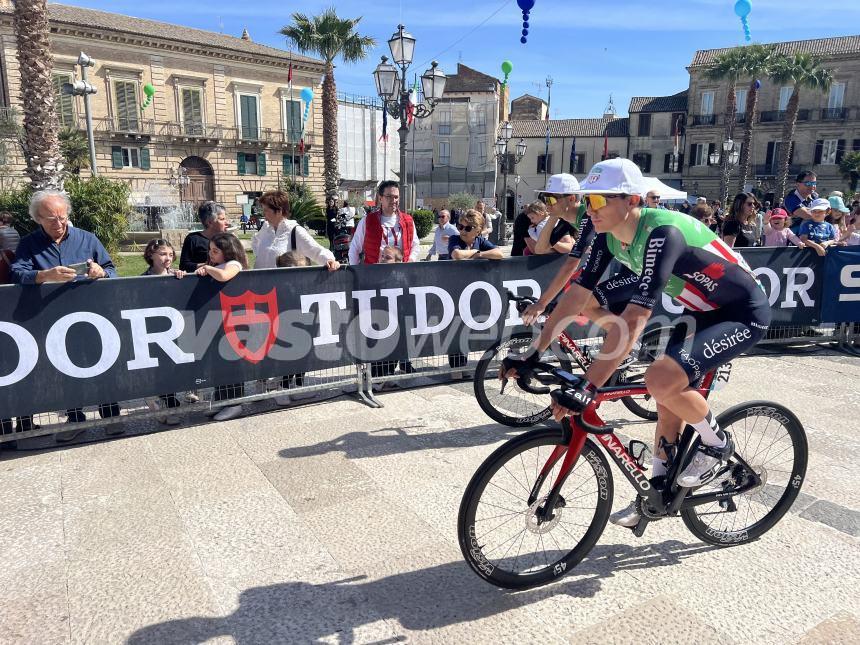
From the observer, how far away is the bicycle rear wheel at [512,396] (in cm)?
514

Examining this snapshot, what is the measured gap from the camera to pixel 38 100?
15.2 meters

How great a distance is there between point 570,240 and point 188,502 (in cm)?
451

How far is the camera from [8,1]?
1507 inches

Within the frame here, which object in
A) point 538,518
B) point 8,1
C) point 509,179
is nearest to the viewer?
point 538,518

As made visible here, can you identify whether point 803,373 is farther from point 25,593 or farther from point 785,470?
point 25,593

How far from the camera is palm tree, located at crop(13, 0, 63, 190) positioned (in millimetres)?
14836

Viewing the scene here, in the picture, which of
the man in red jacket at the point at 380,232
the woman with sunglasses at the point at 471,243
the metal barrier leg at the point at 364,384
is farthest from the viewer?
the woman with sunglasses at the point at 471,243

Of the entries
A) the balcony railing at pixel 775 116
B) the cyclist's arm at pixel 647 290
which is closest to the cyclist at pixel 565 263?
the cyclist's arm at pixel 647 290

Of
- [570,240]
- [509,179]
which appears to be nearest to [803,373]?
[570,240]

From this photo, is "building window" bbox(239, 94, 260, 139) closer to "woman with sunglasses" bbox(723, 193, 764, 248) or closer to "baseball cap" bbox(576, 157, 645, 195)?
"woman with sunglasses" bbox(723, 193, 764, 248)

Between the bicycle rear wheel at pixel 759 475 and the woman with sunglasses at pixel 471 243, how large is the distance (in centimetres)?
350

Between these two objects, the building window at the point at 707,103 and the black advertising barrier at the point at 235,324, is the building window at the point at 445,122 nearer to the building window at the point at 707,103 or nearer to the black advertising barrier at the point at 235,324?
the building window at the point at 707,103

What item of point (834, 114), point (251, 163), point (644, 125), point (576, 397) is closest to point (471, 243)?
point (576, 397)

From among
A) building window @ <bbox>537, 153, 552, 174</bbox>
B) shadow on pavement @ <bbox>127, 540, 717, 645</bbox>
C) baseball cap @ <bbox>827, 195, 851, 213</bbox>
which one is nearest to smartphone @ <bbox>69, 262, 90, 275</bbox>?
shadow on pavement @ <bbox>127, 540, 717, 645</bbox>
